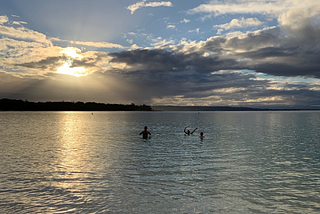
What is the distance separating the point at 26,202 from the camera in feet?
40.8

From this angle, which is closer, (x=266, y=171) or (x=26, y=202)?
(x=26, y=202)

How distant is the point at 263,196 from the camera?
1390 centimetres

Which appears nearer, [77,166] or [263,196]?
[263,196]

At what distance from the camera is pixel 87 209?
1164 centimetres

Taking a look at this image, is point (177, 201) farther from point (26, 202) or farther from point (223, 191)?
point (26, 202)

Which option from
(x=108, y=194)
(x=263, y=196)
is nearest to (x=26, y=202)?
(x=108, y=194)

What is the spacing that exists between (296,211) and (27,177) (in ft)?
58.2

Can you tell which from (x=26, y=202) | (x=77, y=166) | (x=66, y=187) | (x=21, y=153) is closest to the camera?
(x=26, y=202)

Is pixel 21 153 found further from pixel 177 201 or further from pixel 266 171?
pixel 266 171

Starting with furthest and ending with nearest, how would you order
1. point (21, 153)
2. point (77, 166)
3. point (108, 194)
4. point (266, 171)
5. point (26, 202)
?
point (21, 153) → point (77, 166) → point (266, 171) → point (108, 194) → point (26, 202)

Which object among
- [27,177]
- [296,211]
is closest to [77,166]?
[27,177]

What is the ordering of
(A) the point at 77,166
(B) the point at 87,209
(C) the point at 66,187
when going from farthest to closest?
1. (A) the point at 77,166
2. (C) the point at 66,187
3. (B) the point at 87,209

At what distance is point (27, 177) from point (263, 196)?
16.5 meters

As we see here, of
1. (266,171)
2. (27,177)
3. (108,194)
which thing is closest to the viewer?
(108,194)
